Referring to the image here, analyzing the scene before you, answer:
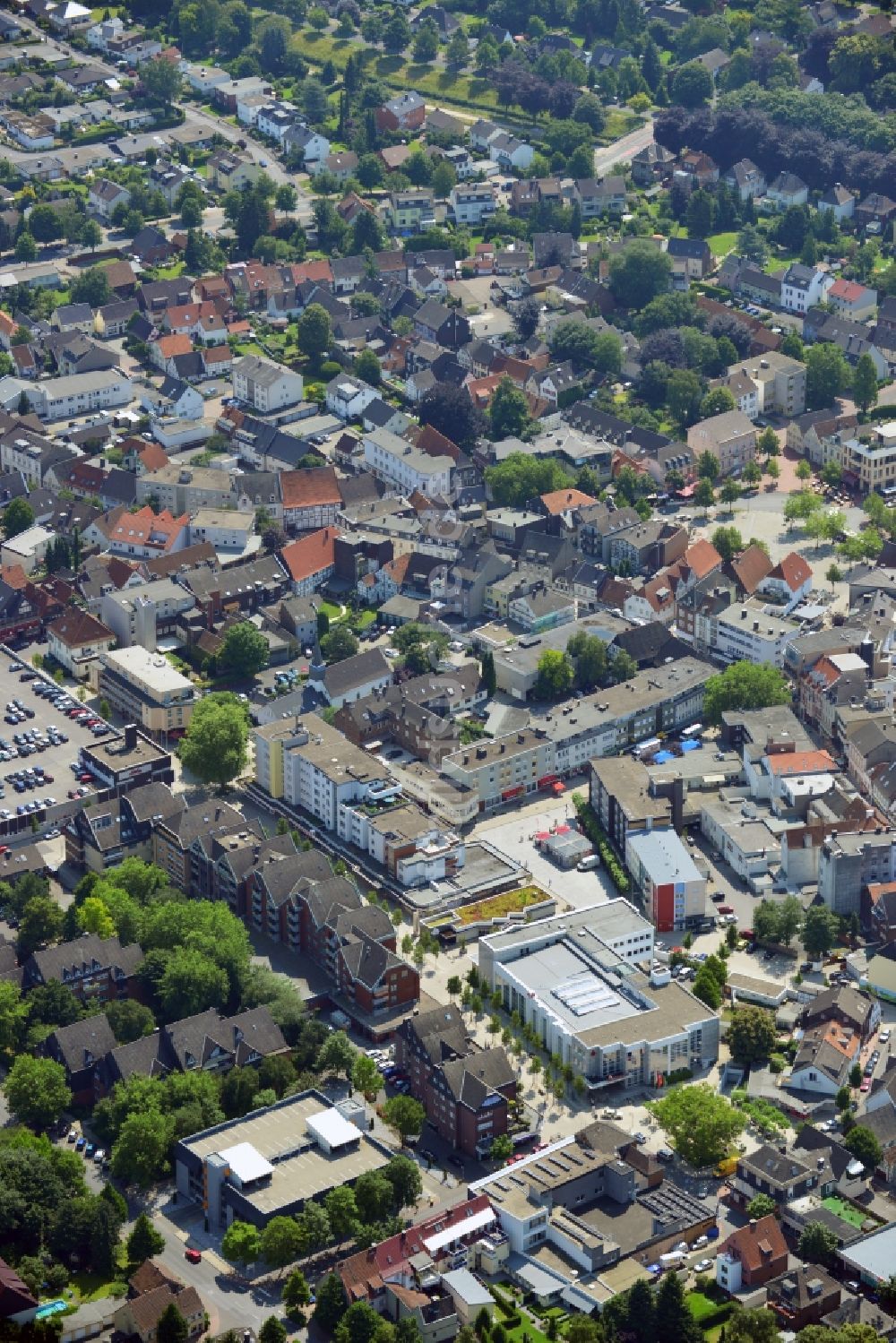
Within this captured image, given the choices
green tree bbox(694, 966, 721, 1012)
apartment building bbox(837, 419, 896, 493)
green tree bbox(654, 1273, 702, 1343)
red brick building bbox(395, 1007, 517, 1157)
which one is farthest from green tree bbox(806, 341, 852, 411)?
green tree bbox(654, 1273, 702, 1343)

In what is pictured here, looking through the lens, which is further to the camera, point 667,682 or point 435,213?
point 435,213

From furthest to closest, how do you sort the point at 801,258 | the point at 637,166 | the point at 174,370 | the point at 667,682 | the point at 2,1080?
1. the point at 637,166
2. the point at 801,258
3. the point at 174,370
4. the point at 667,682
5. the point at 2,1080

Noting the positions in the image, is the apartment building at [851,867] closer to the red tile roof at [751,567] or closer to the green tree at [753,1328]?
the red tile roof at [751,567]

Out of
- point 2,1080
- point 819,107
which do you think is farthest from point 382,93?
point 2,1080

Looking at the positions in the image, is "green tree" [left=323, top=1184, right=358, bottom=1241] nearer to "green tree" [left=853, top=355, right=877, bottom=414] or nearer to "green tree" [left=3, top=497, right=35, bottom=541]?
"green tree" [left=3, top=497, right=35, bottom=541]

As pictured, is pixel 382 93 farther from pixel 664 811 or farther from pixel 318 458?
pixel 664 811
